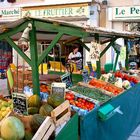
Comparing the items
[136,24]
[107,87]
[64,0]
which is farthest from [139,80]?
[64,0]

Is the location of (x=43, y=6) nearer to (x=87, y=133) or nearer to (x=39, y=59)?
(x=39, y=59)

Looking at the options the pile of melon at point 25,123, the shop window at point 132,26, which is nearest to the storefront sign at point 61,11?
the shop window at point 132,26

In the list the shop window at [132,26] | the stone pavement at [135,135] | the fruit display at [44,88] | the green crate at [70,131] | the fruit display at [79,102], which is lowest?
the stone pavement at [135,135]

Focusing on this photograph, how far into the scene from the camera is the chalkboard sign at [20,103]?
151 inches

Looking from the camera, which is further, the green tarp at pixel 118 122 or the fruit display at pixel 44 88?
the fruit display at pixel 44 88

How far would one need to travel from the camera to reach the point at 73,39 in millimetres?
7559

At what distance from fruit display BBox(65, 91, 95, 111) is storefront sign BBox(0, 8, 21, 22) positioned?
12.4 metres

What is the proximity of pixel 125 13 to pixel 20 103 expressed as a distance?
438 inches

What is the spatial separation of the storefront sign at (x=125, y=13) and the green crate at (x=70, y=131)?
10.8m

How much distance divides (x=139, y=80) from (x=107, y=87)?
171 cm

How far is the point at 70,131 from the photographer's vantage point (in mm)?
3646

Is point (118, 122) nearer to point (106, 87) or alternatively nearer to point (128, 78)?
point (106, 87)

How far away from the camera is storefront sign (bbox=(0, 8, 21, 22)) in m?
16.5

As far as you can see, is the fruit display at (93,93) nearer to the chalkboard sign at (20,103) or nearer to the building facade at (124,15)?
the chalkboard sign at (20,103)
